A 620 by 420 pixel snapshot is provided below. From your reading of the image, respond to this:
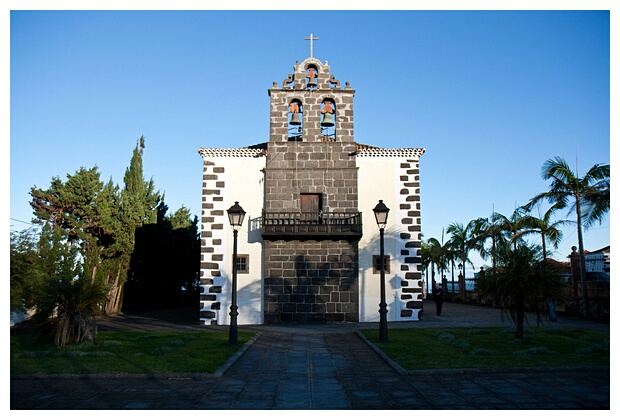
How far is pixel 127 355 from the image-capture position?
1019 cm

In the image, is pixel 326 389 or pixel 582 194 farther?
pixel 582 194

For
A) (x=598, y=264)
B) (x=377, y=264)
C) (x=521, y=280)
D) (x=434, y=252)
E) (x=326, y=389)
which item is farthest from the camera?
(x=434, y=252)

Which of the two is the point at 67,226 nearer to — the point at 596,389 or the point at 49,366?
the point at 49,366

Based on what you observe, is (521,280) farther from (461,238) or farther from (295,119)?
(461,238)

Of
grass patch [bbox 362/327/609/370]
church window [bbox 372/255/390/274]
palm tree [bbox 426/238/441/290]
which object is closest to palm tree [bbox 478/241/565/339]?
grass patch [bbox 362/327/609/370]

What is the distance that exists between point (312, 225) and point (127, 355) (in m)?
9.59

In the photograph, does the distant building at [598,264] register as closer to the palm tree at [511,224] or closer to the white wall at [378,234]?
the palm tree at [511,224]

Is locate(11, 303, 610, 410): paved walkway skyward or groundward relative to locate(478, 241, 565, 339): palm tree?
Answer: groundward

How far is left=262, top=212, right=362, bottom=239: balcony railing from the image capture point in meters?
18.6

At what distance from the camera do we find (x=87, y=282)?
1239cm

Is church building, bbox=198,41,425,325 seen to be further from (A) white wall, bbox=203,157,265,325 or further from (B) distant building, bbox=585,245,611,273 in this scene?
(B) distant building, bbox=585,245,611,273

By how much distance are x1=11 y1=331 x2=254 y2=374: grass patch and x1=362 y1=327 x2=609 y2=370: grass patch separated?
3.66 meters

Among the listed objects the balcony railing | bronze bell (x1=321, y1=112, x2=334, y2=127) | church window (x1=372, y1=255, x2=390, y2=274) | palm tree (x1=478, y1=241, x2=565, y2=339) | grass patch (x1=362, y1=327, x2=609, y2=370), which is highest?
bronze bell (x1=321, y1=112, x2=334, y2=127)

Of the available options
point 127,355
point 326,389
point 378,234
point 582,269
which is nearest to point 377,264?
point 378,234
